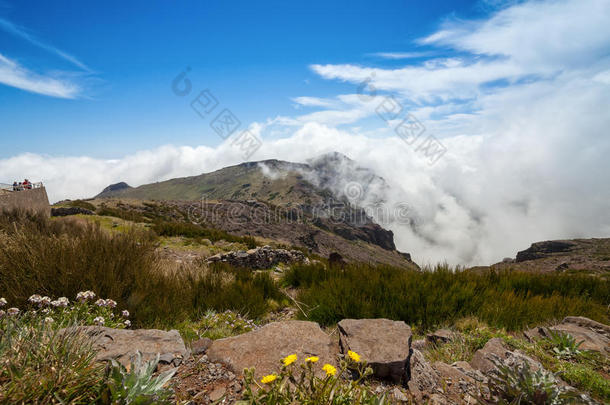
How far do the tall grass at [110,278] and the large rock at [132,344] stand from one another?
167 cm

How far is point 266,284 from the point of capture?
6957mm

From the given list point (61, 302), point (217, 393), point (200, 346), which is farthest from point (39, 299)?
point (217, 393)

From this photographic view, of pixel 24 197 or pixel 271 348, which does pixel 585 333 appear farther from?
pixel 24 197

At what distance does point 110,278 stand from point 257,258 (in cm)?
699

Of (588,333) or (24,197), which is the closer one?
(588,333)

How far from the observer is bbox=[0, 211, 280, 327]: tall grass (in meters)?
4.06

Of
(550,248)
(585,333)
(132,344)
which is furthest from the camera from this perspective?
(550,248)

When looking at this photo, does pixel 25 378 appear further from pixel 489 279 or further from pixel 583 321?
pixel 489 279

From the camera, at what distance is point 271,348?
2709 mm

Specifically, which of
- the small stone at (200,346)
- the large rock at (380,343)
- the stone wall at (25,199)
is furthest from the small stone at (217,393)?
the stone wall at (25,199)

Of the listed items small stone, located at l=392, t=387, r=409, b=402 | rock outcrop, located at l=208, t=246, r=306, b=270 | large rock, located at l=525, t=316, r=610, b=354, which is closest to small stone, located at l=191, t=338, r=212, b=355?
small stone, located at l=392, t=387, r=409, b=402

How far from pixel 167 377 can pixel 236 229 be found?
4911 cm

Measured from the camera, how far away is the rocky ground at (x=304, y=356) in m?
2.26

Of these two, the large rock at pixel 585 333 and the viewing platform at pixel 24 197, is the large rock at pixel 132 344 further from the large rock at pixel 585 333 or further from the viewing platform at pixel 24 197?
the viewing platform at pixel 24 197
